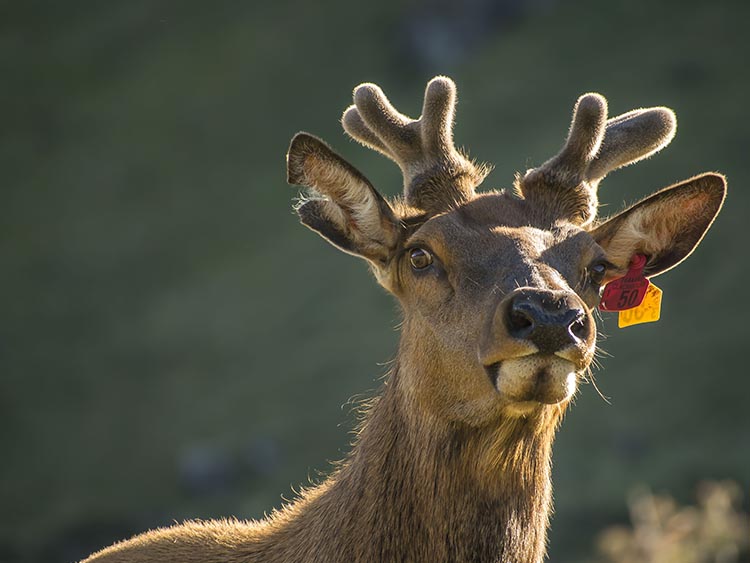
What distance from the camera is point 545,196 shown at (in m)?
5.63

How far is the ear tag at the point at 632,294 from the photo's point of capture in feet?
18.6

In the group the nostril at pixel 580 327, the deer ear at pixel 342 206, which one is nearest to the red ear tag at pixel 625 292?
the deer ear at pixel 342 206

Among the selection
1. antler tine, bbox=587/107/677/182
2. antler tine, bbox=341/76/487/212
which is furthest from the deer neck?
antler tine, bbox=587/107/677/182

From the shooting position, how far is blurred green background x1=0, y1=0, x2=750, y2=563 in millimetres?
20547

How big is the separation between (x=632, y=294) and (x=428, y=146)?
1.26 meters

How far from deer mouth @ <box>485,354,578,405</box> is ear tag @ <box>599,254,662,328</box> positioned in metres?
1.13

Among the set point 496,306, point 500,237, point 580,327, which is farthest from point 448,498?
point 500,237

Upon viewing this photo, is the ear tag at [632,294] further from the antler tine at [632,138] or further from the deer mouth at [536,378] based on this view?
the deer mouth at [536,378]

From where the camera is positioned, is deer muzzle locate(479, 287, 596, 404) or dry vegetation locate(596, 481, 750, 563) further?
dry vegetation locate(596, 481, 750, 563)

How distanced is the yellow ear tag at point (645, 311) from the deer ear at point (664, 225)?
11 centimetres

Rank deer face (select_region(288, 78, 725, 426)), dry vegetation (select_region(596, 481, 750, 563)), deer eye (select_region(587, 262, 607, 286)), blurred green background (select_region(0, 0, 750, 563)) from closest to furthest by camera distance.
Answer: deer face (select_region(288, 78, 725, 426)), deer eye (select_region(587, 262, 607, 286)), dry vegetation (select_region(596, 481, 750, 563)), blurred green background (select_region(0, 0, 750, 563))

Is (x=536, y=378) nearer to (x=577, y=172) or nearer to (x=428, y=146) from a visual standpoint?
(x=577, y=172)

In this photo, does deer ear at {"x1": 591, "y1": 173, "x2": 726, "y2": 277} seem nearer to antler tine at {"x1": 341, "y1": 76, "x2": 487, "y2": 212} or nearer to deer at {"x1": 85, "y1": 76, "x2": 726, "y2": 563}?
deer at {"x1": 85, "y1": 76, "x2": 726, "y2": 563}

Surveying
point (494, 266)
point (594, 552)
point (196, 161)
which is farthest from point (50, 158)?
point (494, 266)
